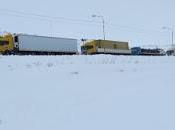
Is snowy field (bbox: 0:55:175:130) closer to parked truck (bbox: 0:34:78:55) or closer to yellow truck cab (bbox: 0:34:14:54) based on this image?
yellow truck cab (bbox: 0:34:14:54)

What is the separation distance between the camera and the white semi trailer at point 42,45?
46.6 meters

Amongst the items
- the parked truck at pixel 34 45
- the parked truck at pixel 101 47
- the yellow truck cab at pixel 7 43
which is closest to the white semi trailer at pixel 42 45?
the parked truck at pixel 34 45

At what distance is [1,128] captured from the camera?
333 inches

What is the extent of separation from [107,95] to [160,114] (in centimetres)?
237

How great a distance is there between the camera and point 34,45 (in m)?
48.8

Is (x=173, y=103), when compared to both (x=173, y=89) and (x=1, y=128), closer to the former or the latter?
(x=173, y=89)

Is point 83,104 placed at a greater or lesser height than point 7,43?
lesser

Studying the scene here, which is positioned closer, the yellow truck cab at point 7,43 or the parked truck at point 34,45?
the yellow truck cab at point 7,43

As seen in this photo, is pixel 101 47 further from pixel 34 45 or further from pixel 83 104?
pixel 83 104

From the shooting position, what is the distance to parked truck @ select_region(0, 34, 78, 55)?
4591cm

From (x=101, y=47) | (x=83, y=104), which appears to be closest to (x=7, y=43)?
(x=101, y=47)

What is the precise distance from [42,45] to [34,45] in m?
1.35

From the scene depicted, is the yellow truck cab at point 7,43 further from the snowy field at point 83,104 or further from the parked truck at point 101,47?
the snowy field at point 83,104

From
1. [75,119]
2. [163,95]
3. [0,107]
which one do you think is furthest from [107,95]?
[0,107]
